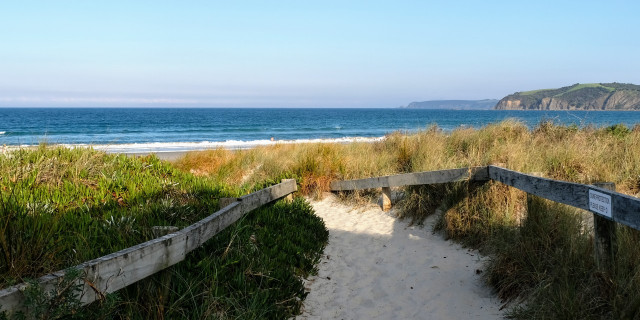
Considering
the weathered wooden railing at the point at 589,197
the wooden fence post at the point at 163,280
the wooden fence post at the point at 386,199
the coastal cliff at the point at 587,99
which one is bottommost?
the wooden fence post at the point at 386,199

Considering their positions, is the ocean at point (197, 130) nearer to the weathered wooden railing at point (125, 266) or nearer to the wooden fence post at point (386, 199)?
the wooden fence post at point (386, 199)

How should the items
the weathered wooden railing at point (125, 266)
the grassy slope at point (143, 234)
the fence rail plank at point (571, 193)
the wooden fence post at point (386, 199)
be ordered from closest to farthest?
1. the weathered wooden railing at point (125, 266)
2. the fence rail plank at point (571, 193)
3. the grassy slope at point (143, 234)
4. the wooden fence post at point (386, 199)

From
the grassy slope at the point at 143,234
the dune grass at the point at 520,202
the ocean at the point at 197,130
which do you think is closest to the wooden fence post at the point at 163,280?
the grassy slope at the point at 143,234

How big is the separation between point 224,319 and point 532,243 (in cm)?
331

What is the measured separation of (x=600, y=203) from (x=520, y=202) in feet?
10.5

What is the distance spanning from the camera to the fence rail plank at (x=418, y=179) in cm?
691

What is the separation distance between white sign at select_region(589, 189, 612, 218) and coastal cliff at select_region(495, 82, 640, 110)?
103 meters

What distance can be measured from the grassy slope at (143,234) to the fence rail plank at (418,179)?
1538 millimetres

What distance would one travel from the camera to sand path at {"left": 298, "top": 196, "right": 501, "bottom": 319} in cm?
509

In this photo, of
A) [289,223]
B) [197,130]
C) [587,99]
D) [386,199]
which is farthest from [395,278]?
[587,99]

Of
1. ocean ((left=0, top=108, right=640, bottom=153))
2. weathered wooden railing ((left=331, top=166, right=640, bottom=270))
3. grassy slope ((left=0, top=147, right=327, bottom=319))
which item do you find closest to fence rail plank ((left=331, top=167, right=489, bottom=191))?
weathered wooden railing ((left=331, top=166, right=640, bottom=270))

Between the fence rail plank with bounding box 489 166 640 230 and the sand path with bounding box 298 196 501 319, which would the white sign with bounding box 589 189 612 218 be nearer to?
the fence rail plank with bounding box 489 166 640 230

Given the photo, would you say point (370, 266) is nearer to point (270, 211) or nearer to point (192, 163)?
point (270, 211)

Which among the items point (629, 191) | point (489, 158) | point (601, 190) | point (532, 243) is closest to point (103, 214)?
point (532, 243)
